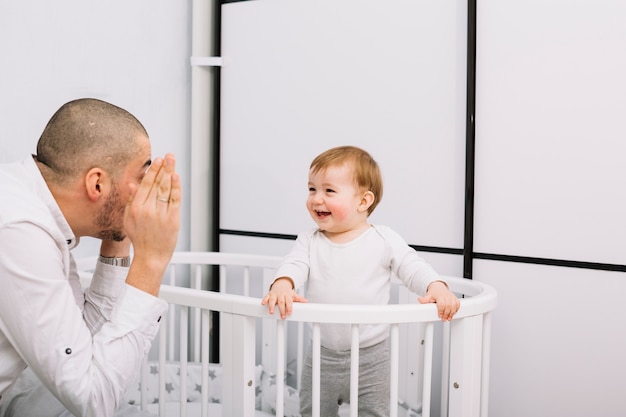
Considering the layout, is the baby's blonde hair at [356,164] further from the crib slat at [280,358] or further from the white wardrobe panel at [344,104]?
the crib slat at [280,358]

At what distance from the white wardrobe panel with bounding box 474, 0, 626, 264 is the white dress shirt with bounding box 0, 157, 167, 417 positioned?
3.10ft

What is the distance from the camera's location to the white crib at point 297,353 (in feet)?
3.49

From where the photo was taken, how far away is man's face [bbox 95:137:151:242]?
101 cm

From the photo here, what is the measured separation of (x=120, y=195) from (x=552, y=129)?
102cm

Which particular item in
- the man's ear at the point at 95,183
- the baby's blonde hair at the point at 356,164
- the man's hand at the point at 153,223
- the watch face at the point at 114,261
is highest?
the baby's blonde hair at the point at 356,164

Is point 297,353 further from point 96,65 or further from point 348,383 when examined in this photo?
point 96,65

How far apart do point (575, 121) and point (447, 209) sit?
382mm

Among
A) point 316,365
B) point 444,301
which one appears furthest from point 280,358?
point 444,301

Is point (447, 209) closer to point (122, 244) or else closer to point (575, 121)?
point (575, 121)

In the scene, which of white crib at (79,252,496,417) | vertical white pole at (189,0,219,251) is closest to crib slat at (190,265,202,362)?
white crib at (79,252,496,417)

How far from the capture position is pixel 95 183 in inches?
38.5

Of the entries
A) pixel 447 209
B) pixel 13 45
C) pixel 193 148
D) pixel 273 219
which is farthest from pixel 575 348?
pixel 13 45

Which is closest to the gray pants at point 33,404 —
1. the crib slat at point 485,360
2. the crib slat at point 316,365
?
the crib slat at point 316,365

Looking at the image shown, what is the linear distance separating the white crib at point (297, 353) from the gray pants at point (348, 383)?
0.06 meters
